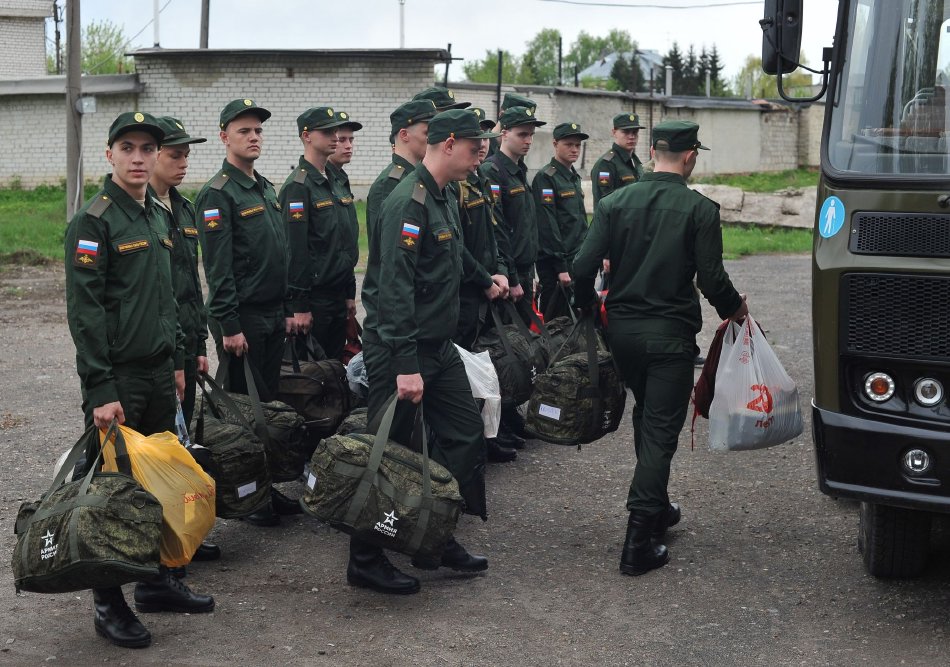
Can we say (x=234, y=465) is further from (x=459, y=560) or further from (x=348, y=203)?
(x=348, y=203)

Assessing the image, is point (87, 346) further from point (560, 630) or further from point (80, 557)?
point (560, 630)

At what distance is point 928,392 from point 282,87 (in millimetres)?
22353

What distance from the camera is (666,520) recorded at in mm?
5555

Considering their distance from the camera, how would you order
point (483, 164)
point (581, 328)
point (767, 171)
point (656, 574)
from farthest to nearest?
1. point (767, 171)
2. point (483, 164)
3. point (581, 328)
4. point (656, 574)

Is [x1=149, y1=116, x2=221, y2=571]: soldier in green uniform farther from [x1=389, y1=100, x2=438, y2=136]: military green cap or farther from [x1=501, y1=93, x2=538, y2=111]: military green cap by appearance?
[x1=501, y1=93, x2=538, y2=111]: military green cap

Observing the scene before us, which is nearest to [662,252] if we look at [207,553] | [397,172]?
[397,172]

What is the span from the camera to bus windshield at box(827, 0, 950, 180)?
14.4 feet

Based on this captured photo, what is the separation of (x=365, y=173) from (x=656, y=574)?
21228 millimetres

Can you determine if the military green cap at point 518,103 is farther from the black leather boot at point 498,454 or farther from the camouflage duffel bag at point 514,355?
the black leather boot at point 498,454

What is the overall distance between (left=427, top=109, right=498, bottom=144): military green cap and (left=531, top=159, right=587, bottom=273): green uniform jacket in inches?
135

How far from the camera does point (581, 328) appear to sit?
5.95 m

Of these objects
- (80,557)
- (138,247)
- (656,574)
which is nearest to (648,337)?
(656,574)

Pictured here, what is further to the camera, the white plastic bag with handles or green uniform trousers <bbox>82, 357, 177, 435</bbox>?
the white plastic bag with handles

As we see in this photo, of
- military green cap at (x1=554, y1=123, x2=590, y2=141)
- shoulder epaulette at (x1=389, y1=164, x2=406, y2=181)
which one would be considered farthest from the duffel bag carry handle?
military green cap at (x1=554, y1=123, x2=590, y2=141)
